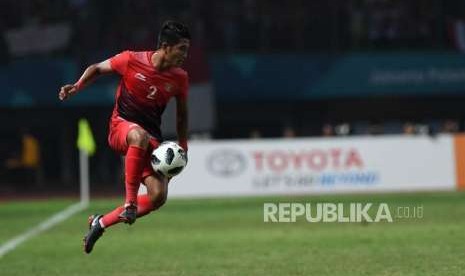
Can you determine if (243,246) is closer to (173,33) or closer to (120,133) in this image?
(120,133)

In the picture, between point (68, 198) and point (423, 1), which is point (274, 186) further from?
point (423, 1)

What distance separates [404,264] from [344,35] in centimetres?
2161

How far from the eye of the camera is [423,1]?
3284cm

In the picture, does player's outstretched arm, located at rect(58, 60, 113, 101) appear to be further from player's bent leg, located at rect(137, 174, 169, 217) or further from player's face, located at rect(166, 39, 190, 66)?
player's bent leg, located at rect(137, 174, 169, 217)

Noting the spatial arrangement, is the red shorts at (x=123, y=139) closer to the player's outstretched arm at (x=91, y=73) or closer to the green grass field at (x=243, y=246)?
the player's outstretched arm at (x=91, y=73)

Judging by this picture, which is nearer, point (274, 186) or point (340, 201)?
point (340, 201)

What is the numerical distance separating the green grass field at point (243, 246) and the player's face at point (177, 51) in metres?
2.25

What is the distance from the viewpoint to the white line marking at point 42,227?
48.1ft

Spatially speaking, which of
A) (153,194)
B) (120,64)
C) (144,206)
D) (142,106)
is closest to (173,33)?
(120,64)

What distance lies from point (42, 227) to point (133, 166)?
8.71 metres

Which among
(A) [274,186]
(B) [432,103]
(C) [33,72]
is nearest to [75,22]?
(C) [33,72]

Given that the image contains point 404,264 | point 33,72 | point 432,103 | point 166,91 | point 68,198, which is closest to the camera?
point 166,91
